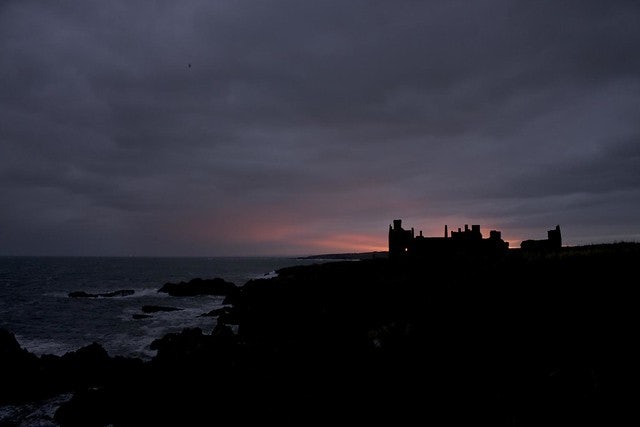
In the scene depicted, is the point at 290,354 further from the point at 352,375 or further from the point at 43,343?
the point at 43,343

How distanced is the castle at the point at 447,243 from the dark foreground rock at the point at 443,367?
405 inches

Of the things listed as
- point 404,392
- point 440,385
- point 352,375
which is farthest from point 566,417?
point 352,375

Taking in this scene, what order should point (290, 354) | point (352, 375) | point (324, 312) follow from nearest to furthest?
point (352, 375) < point (290, 354) < point (324, 312)

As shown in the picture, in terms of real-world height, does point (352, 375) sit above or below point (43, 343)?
above

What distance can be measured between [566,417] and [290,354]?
11.3m

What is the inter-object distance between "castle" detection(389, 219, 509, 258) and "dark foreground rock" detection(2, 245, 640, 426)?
10.3m

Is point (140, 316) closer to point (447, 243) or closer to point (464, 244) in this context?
point (447, 243)

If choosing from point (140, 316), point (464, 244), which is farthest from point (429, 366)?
point (140, 316)

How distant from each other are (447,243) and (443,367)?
21667mm

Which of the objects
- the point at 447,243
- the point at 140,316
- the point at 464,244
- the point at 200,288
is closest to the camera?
the point at 464,244

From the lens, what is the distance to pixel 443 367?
11016 mm

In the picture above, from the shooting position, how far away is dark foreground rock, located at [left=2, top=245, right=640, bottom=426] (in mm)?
8719

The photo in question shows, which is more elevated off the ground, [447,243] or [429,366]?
[447,243]

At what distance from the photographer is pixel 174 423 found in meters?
13.7
